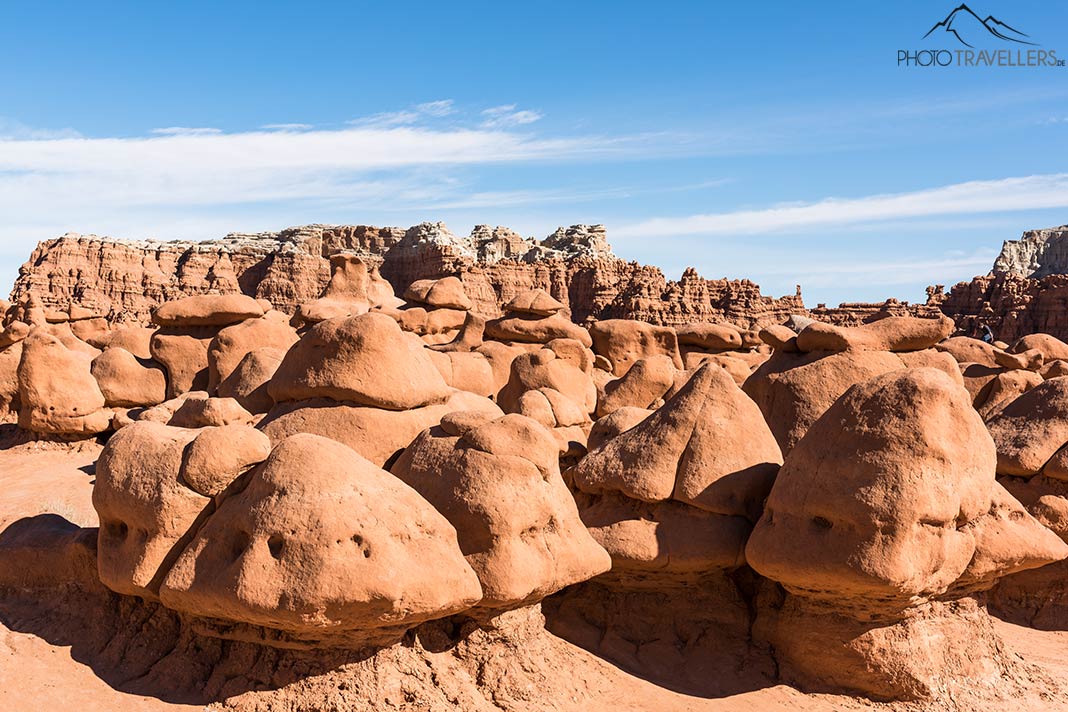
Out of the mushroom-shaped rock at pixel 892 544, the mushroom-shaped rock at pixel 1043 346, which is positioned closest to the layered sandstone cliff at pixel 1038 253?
the mushroom-shaped rock at pixel 1043 346

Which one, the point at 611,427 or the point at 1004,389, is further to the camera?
the point at 1004,389

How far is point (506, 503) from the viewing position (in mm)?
6777

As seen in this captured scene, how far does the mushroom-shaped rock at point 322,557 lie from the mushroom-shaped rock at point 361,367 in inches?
58.4

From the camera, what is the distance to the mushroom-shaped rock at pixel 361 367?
7.88 metres

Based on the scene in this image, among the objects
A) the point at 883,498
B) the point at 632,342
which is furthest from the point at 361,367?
the point at 632,342

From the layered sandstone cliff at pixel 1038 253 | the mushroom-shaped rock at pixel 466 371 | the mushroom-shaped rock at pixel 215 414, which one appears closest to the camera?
the mushroom-shaped rock at pixel 215 414

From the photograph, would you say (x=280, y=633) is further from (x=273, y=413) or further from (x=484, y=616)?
(x=273, y=413)

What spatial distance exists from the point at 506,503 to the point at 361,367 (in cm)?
188

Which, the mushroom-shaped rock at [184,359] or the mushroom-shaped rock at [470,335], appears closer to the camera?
the mushroom-shaped rock at [184,359]

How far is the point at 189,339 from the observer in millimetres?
15070

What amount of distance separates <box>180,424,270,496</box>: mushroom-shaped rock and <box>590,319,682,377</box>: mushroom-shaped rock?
1302 cm

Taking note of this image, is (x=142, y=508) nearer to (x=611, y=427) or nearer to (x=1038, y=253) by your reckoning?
(x=611, y=427)

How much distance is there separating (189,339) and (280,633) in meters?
9.84

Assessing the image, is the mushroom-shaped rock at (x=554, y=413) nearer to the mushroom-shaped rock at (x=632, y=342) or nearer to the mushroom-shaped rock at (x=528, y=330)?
Answer: the mushroom-shaped rock at (x=528, y=330)
